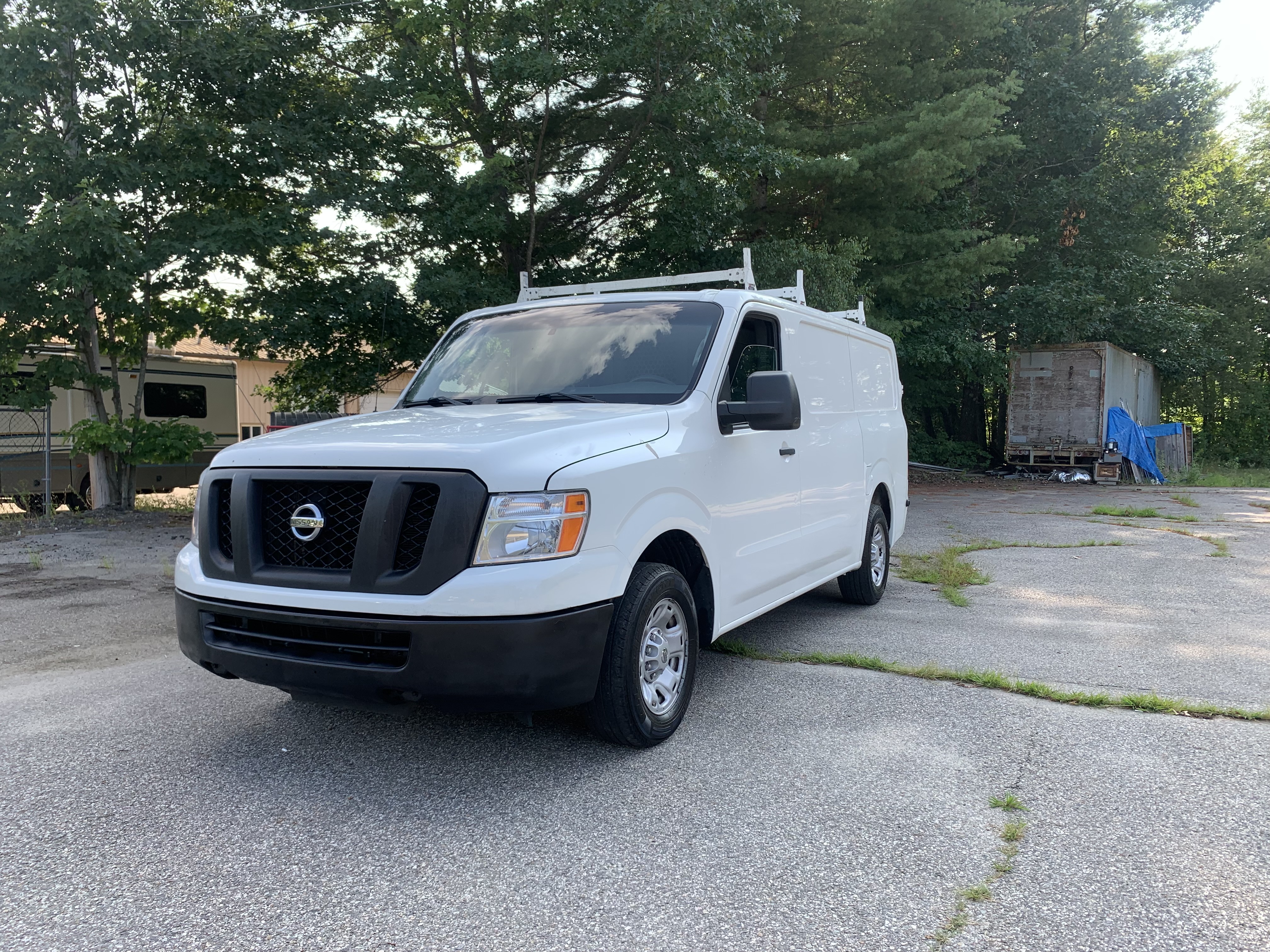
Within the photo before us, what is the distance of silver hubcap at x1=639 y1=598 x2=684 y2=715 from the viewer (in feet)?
→ 13.0

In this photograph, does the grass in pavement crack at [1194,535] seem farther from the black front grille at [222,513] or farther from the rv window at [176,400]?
the rv window at [176,400]

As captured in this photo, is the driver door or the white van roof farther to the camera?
the white van roof

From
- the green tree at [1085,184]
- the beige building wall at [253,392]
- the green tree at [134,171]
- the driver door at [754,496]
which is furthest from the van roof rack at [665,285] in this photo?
the green tree at [1085,184]

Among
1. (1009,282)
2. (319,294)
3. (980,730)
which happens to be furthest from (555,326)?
(1009,282)

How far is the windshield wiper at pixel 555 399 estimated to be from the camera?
14.9ft

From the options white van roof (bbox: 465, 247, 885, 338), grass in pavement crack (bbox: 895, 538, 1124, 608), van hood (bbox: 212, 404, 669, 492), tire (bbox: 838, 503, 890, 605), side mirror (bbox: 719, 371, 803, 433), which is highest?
white van roof (bbox: 465, 247, 885, 338)

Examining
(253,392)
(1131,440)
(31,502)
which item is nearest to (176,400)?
(31,502)

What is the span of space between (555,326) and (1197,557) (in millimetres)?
7761

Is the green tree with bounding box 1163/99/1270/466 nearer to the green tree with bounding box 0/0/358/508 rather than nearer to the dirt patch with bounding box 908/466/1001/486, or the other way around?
the dirt patch with bounding box 908/466/1001/486

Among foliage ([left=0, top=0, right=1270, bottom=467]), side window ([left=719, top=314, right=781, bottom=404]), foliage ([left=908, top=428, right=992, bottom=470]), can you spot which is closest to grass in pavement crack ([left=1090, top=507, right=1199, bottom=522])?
foliage ([left=0, top=0, right=1270, bottom=467])

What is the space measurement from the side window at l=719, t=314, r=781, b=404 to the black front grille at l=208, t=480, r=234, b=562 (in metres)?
2.29

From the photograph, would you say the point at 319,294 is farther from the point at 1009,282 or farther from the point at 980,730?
the point at 1009,282

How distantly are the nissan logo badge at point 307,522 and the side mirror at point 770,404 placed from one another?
1.93 meters

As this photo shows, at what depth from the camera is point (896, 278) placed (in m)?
19.1
